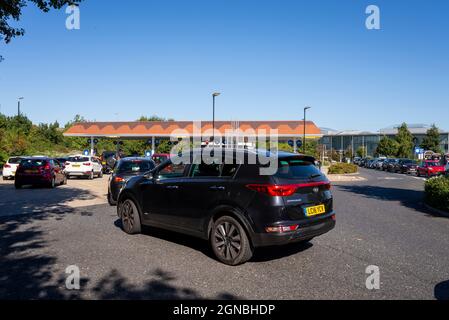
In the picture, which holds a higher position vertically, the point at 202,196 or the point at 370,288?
the point at 202,196

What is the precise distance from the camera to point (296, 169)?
230 inches

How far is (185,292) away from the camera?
4590mm

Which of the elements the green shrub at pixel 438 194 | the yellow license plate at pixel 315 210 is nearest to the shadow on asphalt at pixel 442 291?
the yellow license plate at pixel 315 210

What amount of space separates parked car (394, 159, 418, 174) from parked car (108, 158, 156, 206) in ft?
114

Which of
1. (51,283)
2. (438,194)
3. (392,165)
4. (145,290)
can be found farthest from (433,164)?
(51,283)

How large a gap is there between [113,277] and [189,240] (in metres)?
2.41

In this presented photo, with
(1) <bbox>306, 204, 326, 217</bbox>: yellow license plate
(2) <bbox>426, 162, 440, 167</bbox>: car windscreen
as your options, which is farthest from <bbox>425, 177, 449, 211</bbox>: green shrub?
(2) <bbox>426, 162, 440, 167</bbox>: car windscreen

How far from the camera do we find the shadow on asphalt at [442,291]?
4.44 metres

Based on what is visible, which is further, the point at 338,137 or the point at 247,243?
the point at 338,137

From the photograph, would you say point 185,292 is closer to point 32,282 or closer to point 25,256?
point 32,282

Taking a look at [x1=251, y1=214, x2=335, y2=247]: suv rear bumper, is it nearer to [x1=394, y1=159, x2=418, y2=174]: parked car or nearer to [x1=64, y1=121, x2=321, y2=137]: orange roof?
[x1=394, y1=159, x2=418, y2=174]: parked car

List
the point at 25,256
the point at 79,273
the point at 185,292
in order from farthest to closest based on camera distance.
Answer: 1. the point at 25,256
2. the point at 79,273
3. the point at 185,292

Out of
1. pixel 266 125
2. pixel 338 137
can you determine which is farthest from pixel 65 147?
pixel 338 137

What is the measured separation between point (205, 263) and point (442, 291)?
3.13m
